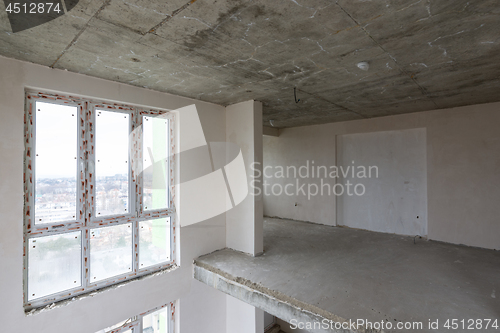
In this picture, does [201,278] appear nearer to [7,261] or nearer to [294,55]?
[7,261]

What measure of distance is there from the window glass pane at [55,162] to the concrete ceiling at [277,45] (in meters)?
0.59

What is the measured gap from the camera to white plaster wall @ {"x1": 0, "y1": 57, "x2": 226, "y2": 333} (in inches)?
111

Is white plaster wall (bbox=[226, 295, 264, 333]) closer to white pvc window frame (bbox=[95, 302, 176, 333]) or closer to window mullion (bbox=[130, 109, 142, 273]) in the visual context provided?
white pvc window frame (bbox=[95, 302, 176, 333])

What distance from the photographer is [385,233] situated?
19.5 feet

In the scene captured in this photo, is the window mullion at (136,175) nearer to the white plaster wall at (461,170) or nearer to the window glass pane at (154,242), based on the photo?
the window glass pane at (154,242)

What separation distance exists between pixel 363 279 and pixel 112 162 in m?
3.76

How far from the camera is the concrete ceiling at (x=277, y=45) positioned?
1.94 metres

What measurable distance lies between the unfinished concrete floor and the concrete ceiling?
263 cm

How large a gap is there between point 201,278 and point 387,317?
2674mm

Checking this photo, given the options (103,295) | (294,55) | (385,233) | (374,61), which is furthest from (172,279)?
(385,233)

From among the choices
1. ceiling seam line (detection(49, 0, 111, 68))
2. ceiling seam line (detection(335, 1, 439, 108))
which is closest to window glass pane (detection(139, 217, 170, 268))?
ceiling seam line (detection(49, 0, 111, 68))

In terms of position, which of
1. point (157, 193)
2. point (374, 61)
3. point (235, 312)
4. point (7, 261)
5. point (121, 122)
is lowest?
point (235, 312)

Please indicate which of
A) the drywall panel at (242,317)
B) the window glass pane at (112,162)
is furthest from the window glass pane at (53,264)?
the drywall panel at (242,317)

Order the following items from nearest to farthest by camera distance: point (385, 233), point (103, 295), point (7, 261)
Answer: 1. point (7, 261)
2. point (103, 295)
3. point (385, 233)
